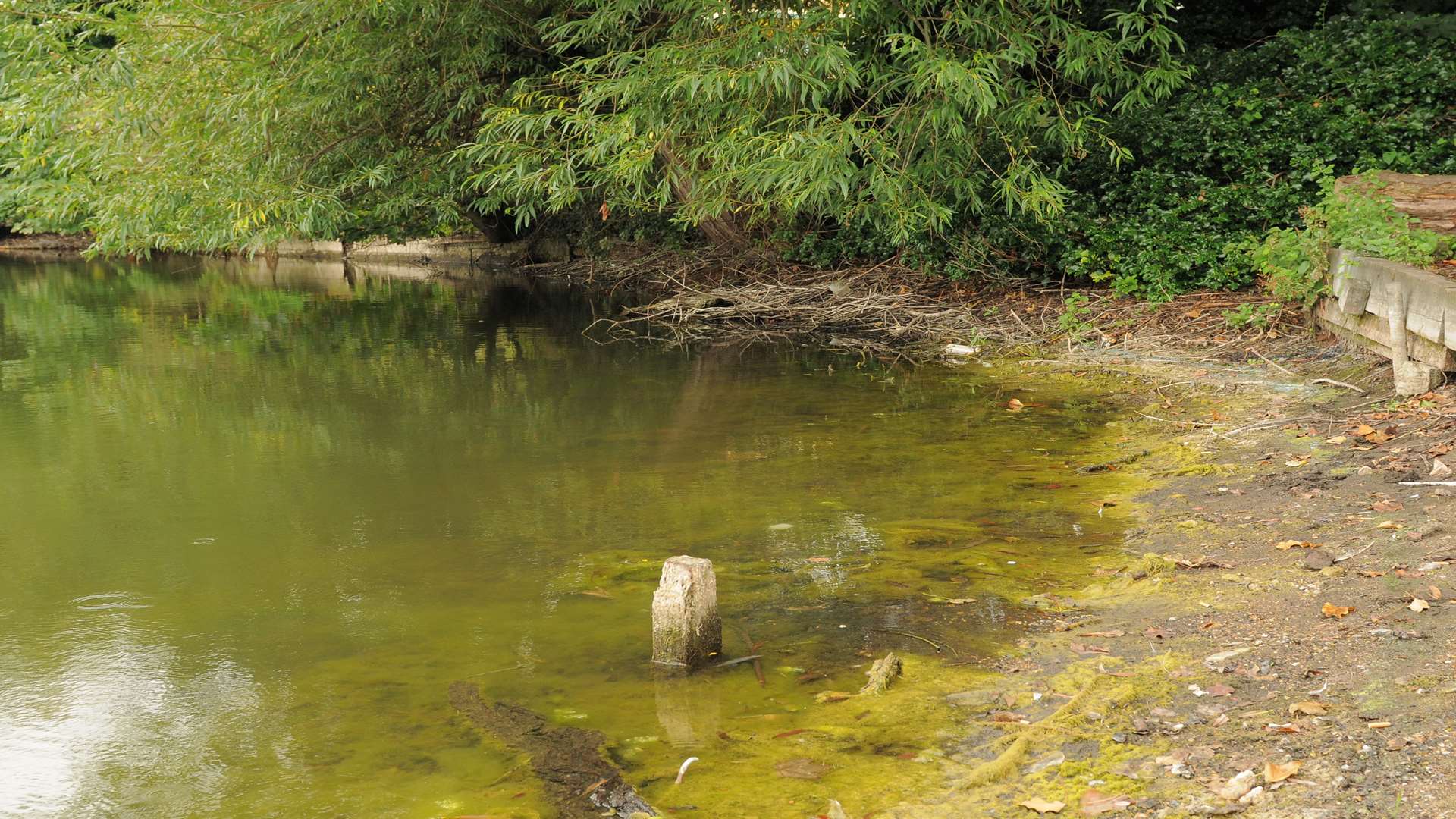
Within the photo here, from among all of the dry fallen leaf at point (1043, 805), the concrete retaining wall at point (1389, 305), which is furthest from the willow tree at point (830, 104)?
the dry fallen leaf at point (1043, 805)

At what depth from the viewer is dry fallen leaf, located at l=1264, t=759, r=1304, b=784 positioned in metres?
3.08

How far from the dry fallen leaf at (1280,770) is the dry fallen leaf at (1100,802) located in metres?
0.36

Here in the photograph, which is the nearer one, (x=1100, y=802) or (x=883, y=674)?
(x=1100, y=802)

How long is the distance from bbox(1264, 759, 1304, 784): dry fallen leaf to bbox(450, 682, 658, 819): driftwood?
1.69 metres

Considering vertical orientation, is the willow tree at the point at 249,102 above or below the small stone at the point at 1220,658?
above

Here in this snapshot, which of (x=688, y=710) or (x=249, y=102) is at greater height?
(x=249, y=102)

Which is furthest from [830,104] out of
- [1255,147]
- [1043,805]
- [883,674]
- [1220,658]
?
[1043,805]

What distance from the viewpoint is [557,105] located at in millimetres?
11664

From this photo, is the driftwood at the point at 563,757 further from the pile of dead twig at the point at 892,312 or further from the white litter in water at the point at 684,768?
the pile of dead twig at the point at 892,312

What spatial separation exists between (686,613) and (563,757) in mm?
741

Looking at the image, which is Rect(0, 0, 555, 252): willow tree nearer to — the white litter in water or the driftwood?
the driftwood

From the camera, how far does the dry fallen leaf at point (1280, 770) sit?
3075 millimetres

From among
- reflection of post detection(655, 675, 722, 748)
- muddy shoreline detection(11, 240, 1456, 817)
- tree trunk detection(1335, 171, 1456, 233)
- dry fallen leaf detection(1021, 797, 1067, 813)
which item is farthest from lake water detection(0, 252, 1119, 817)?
tree trunk detection(1335, 171, 1456, 233)

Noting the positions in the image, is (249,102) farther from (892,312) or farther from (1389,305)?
(1389,305)
